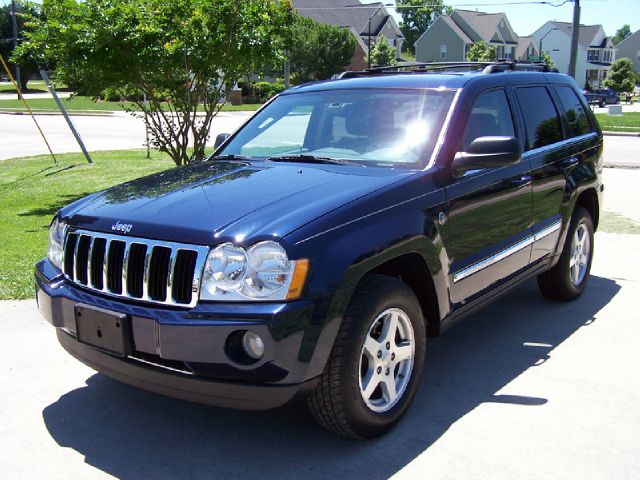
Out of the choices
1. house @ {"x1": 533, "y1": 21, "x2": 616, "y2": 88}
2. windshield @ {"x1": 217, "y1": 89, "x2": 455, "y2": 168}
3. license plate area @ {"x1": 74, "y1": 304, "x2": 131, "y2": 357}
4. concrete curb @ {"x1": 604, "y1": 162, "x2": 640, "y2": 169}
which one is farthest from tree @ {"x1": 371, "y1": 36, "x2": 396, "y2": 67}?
license plate area @ {"x1": 74, "y1": 304, "x2": 131, "y2": 357}

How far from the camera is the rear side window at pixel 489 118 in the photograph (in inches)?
175

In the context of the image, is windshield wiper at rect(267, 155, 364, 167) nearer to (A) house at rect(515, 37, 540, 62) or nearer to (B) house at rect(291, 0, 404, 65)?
(B) house at rect(291, 0, 404, 65)

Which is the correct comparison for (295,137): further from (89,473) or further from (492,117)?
(89,473)

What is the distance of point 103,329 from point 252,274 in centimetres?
78

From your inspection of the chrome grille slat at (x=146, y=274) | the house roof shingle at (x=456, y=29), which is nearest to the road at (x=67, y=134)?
the chrome grille slat at (x=146, y=274)

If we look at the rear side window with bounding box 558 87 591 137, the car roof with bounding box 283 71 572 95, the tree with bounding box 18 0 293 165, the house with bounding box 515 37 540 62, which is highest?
the house with bounding box 515 37 540 62

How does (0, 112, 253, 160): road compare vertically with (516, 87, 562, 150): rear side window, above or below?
below

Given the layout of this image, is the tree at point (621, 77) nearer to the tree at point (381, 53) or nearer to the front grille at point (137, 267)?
the tree at point (381, 53)

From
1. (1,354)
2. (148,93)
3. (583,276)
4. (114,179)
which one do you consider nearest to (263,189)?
(1,354)

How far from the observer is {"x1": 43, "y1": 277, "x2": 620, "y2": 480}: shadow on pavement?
3.37 m

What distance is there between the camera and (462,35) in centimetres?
8212

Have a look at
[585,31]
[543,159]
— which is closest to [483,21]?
[585,31]

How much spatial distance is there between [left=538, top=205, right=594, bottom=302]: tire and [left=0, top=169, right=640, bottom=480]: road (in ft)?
2.16

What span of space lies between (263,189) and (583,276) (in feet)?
11.5
